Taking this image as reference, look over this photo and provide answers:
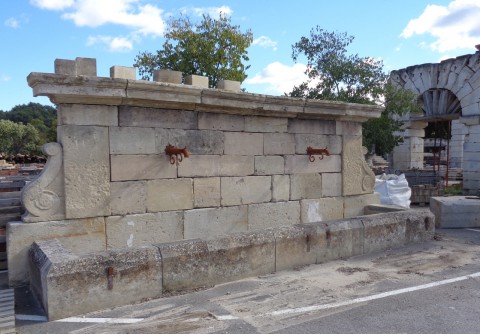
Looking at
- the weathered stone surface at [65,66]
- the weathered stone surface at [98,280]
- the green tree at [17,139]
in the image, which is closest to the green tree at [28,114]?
the green tree at [17,139]

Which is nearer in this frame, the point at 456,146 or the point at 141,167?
the point at 141,167

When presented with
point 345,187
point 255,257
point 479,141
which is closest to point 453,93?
point 479,141

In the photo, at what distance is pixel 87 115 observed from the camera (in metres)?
5.07

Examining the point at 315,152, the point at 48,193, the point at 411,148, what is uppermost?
the point at 411,148

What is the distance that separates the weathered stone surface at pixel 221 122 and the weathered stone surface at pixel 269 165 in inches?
25.1

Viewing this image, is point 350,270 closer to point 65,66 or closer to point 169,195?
point 169,195

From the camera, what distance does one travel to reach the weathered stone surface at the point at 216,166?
594 cm

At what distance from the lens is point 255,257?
16.6 ft

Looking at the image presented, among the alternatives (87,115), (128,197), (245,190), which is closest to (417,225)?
(245,190)

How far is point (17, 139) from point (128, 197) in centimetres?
4543

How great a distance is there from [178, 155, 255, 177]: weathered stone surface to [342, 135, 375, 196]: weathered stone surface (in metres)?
2.10

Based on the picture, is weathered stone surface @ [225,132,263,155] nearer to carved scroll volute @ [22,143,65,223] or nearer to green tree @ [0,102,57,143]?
carved scroll volute @ [22,143,65,223]

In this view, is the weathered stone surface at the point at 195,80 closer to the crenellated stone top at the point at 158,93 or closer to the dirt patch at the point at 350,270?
the crenellated stone top at the point at 158,93

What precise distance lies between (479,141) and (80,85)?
13979 mm
